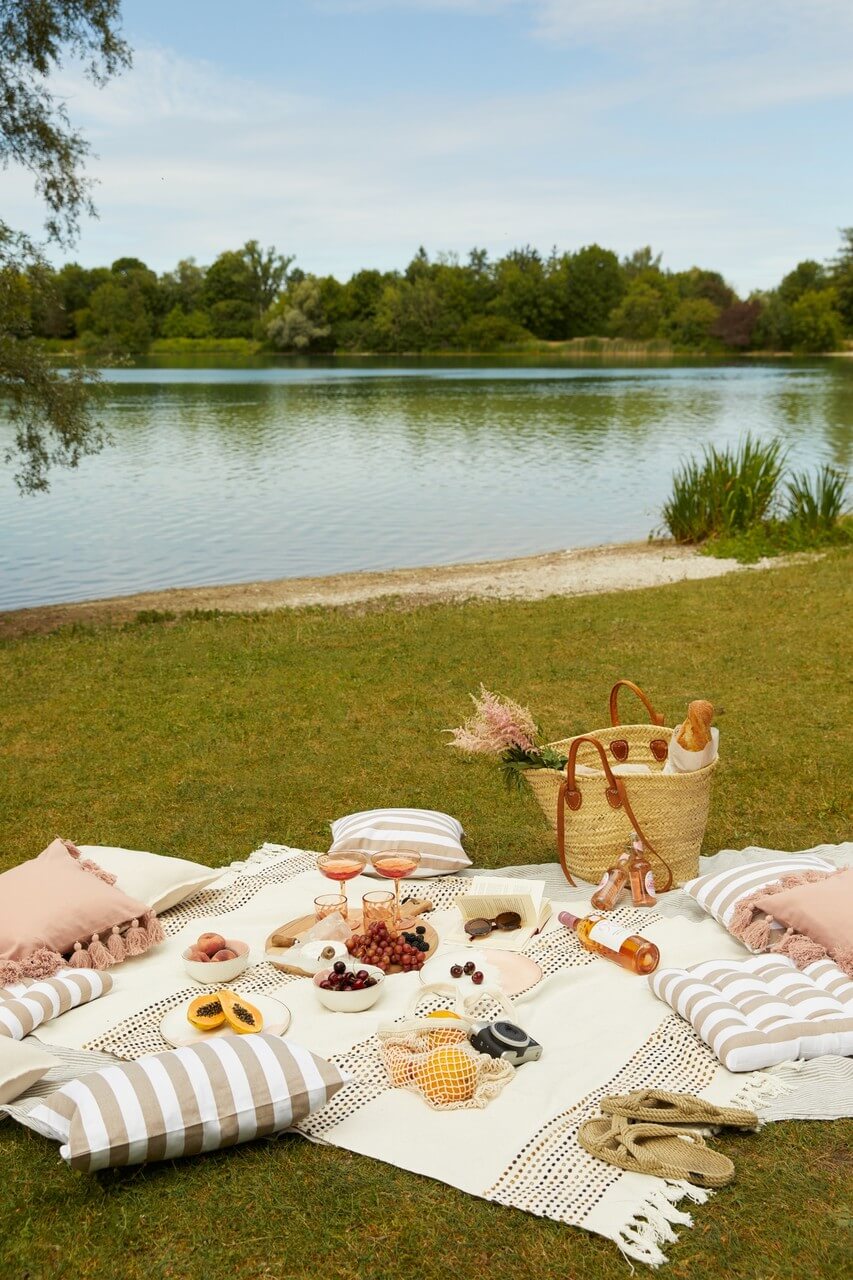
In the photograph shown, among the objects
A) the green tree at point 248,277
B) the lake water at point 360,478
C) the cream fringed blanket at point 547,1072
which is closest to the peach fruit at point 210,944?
the cream fringed blanket at point 547,1072

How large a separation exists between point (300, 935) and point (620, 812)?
1671mm

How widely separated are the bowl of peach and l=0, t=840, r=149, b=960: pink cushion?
1.39 feet

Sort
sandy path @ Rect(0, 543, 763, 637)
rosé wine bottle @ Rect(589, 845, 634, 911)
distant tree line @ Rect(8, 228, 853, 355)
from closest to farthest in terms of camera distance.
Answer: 1. rosé wine bottle @ Rect(589, 845, 634, 911)
2. sandy path @ Rect(0, 543, 763, 637)
3. distant tree line @ Rect(8, 228, 853, 355)

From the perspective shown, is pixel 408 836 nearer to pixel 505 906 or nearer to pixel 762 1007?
pixel 505 906

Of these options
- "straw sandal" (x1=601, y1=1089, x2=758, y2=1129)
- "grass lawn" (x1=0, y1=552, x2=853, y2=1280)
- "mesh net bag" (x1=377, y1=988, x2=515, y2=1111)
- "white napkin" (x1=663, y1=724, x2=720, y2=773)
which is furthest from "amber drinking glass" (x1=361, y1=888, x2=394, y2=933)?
"white napkin" (x1=663, y1=724, x2=720, y2=773)

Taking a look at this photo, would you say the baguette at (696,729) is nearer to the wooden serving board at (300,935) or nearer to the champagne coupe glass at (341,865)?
the wooden serving board at (300,935)

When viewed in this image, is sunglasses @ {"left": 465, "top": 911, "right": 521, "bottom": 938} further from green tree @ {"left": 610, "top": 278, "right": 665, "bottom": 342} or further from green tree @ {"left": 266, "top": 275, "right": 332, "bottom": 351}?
green tree @ {"left": 610, "top": 278, "right": 665, "bottom": 342}

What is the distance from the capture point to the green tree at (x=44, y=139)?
12445 mm

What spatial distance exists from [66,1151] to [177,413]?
4558cm

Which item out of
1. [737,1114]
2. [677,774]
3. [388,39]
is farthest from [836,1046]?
[388,39]

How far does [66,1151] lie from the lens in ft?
10.8

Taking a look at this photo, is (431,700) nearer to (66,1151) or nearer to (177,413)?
(66,1151)

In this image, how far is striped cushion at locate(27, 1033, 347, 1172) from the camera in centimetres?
335

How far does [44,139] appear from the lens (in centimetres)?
1277
